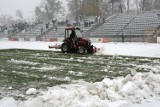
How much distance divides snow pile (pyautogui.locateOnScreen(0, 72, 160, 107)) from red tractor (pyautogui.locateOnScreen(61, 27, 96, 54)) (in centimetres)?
1118

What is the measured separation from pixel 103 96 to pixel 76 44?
12.6m

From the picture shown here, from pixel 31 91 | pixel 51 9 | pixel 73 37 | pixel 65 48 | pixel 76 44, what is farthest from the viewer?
pixel 51 9

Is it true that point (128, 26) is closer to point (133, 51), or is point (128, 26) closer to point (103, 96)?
point (133, 51)

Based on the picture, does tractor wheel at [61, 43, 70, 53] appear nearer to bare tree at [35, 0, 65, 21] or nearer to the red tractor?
the red tractor

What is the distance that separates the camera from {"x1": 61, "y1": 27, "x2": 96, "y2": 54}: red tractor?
19812mm

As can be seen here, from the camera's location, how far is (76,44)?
19.9 m

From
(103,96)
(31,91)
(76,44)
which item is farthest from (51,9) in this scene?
(103,96)

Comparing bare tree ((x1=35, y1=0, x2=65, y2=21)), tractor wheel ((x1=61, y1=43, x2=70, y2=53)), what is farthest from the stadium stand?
bare tree ((x1=35, y1=0, x2=65, y2=21))

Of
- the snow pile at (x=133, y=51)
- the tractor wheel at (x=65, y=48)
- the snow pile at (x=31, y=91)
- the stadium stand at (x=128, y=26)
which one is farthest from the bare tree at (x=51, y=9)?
the snow pile at (x=31, y=91)

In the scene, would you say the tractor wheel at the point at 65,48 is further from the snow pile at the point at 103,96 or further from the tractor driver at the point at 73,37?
the snow pile at the point at 103,96

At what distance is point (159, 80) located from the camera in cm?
903

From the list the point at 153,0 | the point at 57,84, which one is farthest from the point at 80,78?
the point at 153,0

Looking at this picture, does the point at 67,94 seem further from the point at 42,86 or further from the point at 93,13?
the point at 93,13

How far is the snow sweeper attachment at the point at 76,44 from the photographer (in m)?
19.8
